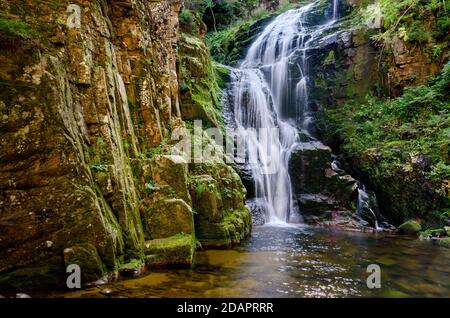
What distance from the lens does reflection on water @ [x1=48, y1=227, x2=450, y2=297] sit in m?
4.65

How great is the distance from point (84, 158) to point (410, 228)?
30.2ft

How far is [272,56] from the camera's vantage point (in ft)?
57.3

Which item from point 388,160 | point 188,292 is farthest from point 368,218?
point 188,292

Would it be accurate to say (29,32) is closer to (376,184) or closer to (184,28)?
(184,28)

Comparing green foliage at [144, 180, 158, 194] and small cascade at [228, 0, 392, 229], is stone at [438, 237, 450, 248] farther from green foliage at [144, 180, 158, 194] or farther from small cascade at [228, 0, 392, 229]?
green foliage at [144, 180, 158, 194]

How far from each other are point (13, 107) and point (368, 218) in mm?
10545

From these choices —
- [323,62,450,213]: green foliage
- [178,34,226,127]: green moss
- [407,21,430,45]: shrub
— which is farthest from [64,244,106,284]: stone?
[407,21,430,45]: shrub

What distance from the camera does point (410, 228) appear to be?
9.62 metres

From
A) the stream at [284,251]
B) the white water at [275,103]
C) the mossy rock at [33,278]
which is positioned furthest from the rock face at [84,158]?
the white water at [275,103]

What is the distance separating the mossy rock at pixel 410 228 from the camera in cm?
956

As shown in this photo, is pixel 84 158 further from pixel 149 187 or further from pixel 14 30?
pixel 14 30

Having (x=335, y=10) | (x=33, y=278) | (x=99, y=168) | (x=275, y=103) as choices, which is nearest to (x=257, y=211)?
(x=275, y=103)

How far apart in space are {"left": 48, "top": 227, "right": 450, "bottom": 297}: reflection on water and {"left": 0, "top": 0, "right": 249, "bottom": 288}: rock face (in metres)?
0.52

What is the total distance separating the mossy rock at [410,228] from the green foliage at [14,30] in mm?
10394
